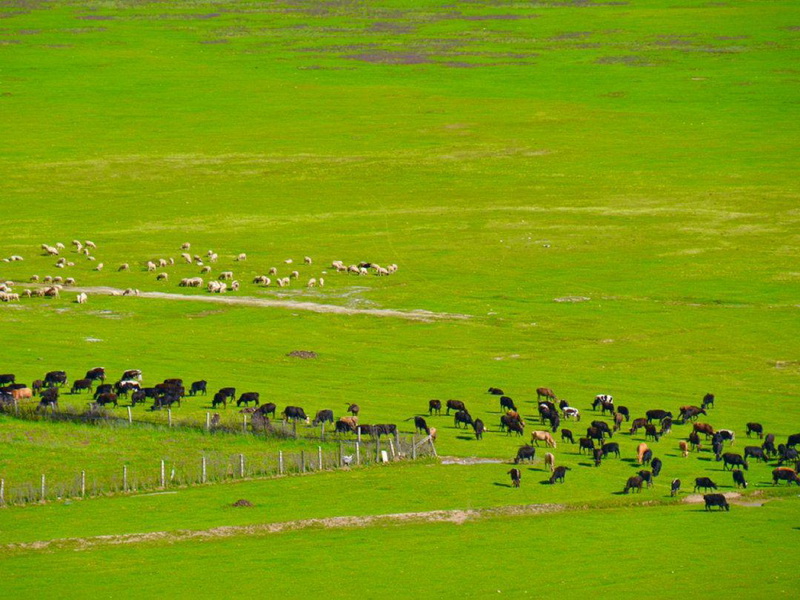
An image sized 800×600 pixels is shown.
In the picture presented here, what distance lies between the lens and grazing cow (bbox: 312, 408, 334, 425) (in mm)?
50750

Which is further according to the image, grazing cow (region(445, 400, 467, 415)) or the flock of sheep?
the flock of sheep

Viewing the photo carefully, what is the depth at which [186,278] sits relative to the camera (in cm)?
8188

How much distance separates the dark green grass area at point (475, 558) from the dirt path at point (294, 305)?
31.7m

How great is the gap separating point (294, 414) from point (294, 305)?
2491cm

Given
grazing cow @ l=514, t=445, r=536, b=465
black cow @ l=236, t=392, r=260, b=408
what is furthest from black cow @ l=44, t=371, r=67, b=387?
grazing cow @ l=514, t=445, r=536, b=465

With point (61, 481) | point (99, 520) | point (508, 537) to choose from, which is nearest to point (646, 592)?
point (508, 537)

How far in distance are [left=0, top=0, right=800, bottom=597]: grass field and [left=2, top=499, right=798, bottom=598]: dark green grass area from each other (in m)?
0.13

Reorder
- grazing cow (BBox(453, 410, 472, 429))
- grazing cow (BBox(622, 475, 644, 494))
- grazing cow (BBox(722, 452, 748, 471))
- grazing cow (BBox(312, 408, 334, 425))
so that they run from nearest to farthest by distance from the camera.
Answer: grazing cow (BBox(622, 475, 644, 494)), grazing cow (BBox(722, 452, 748, 471)), grazing cow (BBox(312, 408, 334, 425)), grazing cow (BBox(453, 410, 472, 429))

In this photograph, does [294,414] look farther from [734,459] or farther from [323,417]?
[734,459]

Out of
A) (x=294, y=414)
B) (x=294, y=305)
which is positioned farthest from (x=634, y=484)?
(x=294, y=305)

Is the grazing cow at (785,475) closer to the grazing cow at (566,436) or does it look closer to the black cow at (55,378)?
the grazing cow at (566,436)

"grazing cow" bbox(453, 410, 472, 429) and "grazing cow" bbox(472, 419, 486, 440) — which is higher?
"grazing cow" bbox(453, 410, 472, 429)

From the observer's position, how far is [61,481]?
149 ft

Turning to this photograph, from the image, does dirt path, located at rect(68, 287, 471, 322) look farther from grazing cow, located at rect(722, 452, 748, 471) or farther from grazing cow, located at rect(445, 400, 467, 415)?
grazing cow, located at rect(722, 452, 748, 471)
